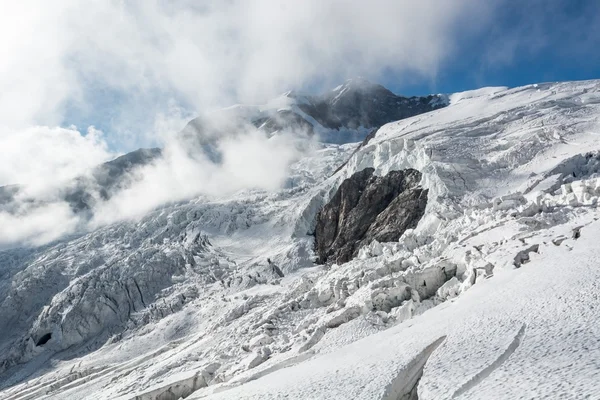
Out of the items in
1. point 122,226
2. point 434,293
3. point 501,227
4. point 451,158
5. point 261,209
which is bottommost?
point 434,293

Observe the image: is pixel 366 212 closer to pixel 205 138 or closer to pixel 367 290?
pixel 367 290

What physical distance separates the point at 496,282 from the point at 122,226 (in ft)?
329

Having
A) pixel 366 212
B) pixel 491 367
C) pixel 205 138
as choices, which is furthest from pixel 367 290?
pixel 205 138

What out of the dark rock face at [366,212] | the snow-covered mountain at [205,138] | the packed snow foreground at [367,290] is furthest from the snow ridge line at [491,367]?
the snow-covered mountain at [205,138]

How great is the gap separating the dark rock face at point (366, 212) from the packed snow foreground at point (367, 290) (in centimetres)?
206

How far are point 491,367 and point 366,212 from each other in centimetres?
5890

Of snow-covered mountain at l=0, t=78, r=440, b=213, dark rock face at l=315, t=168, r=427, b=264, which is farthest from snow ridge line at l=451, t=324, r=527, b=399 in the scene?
snow-covered mountain at l=0, t=78, r=440, b=213

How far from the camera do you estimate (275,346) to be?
32031mm

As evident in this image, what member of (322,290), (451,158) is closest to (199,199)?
(451,158)

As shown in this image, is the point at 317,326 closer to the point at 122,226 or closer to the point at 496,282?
the point at 496,282

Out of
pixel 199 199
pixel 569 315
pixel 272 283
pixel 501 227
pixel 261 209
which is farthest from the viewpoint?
pixel 199 199

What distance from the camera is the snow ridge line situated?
15305 millimetres

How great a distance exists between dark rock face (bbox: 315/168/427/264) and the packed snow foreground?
206 cm

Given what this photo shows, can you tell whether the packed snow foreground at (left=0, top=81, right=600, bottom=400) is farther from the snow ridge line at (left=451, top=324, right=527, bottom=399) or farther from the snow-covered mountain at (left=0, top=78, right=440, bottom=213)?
the snow-covered mountain at (left=0, top=78, right=440, bottom=213)
